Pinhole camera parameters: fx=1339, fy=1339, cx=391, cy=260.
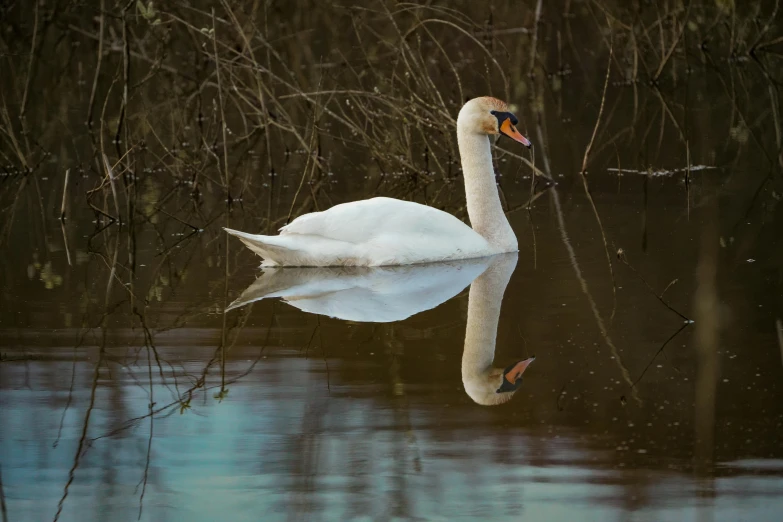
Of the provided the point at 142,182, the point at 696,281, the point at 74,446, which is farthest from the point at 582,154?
the point at 74,446

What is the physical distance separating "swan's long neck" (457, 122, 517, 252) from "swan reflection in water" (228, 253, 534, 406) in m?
0.13

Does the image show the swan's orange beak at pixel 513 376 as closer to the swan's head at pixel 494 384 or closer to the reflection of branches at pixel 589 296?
the swan's head at pixel 494 384

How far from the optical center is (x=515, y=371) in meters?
6.00

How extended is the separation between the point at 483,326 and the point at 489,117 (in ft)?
8.58

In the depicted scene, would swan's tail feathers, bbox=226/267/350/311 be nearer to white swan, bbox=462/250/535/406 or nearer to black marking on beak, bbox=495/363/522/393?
white swan, bbox=462/250/535/406

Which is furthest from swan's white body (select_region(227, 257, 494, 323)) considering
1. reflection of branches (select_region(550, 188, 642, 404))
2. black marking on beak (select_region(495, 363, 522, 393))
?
black marking on beak (select_region(495, 363, 522, 393))

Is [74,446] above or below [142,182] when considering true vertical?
below

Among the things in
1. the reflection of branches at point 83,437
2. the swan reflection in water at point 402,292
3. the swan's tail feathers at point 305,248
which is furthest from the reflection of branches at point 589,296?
the reflection of branches at point 83,437

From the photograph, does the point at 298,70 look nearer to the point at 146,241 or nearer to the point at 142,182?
the point at 142,182

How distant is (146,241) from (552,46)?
14912 mm

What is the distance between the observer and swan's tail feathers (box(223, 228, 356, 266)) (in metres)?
8.28

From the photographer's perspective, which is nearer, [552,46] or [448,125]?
[448,125]

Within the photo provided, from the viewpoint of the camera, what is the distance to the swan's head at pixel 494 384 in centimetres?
559

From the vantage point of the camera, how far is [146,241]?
33.2 feet
